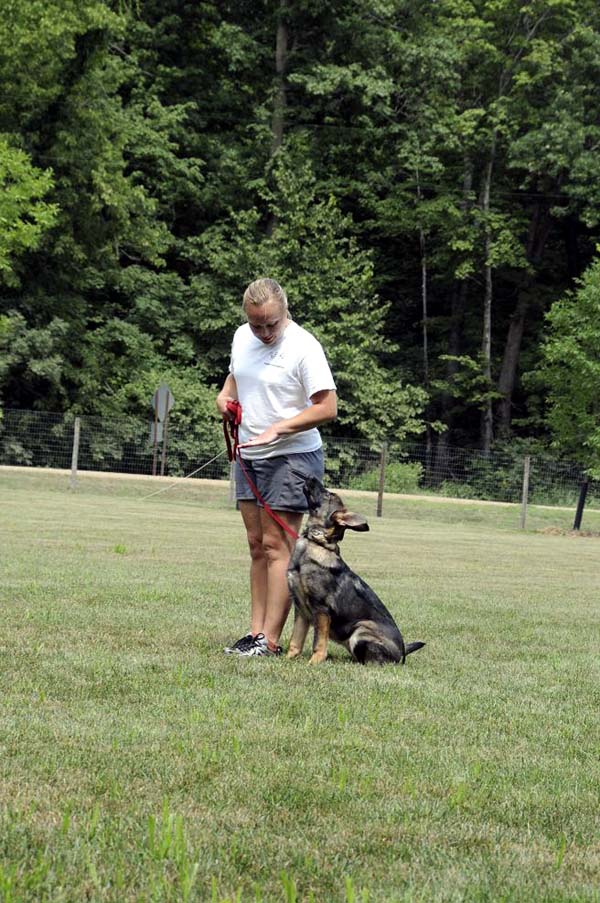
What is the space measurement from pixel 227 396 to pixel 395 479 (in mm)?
26093

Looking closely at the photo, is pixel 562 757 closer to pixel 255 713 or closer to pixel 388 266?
pixel 255 713

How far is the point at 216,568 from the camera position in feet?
38.9

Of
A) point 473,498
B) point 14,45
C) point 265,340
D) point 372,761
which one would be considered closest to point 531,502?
point 473,498

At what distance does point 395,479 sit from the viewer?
3266 cm

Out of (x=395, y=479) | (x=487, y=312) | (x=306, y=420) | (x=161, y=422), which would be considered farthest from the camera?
(x=487, y=312)

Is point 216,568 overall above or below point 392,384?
below

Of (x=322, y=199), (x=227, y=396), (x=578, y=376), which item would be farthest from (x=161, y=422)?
(x=227, y=396)

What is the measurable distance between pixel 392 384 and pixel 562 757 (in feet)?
115

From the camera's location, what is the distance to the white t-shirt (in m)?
6.39

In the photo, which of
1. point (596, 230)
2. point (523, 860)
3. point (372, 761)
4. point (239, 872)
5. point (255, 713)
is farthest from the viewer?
point (596, 230)

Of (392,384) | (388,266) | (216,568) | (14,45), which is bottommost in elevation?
(216,568)

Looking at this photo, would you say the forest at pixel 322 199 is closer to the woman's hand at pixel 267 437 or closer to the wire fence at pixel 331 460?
the wire fence at pixel 331 460

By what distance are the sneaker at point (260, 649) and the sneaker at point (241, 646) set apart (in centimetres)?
1

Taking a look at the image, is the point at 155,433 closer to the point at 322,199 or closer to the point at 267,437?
the point at 322,199
